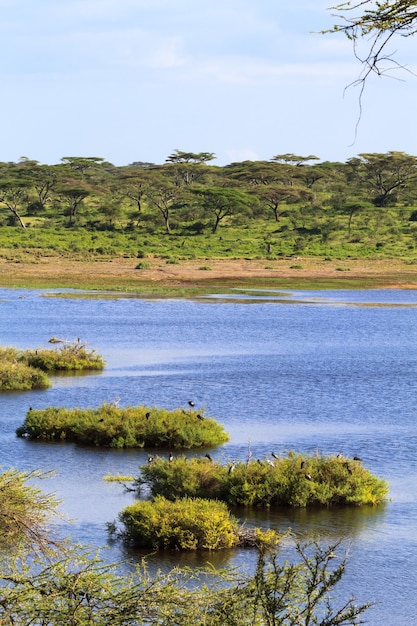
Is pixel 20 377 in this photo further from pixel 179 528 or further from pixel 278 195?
pixel 278 195

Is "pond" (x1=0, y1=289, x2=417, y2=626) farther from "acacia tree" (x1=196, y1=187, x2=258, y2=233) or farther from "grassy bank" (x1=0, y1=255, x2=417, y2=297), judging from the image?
"acacia tree" (x1=196, y1=187, x2=258, y2=233)

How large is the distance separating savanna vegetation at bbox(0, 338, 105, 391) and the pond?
71cm

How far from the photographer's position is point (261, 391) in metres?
35.3

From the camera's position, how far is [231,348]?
153 feet

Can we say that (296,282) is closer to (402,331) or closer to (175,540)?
(402,331)

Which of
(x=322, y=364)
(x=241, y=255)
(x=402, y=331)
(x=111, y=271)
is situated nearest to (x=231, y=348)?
(x=322, y=364)

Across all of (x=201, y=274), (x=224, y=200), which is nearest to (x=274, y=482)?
(x=201, y=274)

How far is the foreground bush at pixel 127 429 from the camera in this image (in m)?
26.8

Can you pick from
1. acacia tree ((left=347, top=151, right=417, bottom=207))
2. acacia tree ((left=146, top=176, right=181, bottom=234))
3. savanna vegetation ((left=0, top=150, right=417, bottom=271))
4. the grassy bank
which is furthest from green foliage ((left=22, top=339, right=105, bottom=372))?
acacia tree ((left=347, top=151, right=417, bottom=207))

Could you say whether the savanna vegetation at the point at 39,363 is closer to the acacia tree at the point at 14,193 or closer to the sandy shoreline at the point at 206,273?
the sandy shoreline at the point at 206,273

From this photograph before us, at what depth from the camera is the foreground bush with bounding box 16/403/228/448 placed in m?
26.8

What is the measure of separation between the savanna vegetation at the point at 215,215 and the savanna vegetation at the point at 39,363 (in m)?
41.2

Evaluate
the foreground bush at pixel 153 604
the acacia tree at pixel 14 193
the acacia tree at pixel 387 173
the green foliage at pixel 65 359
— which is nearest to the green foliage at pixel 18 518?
the foreground bush at pixel 153 604

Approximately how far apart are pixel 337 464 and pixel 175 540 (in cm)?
457
